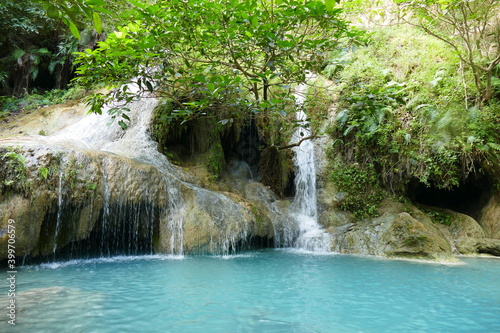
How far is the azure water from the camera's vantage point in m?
3.02

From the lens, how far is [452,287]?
4570 mm

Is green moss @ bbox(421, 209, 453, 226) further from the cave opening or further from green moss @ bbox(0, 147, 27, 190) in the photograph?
green moss @ bbox(0, 147, 27, 190)

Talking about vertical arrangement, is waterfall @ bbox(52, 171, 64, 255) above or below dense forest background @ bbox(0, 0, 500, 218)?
below

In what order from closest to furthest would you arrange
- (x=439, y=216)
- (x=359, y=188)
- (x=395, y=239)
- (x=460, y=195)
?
1. (x=395, y=239)
2. (x=439, y=216)
3. (x=359, y=188)
4. (x=460, y=195)

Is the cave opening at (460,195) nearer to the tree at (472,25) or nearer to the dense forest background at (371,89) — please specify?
the dense forest background at (371,89)

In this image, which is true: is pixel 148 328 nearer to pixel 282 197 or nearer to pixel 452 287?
pixel 452 287

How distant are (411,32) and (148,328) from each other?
12978mm

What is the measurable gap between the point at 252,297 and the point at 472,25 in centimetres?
860

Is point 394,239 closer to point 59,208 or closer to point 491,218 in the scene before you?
point 491,218

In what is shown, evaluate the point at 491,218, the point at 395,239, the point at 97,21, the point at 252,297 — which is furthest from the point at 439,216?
the point at 97,21

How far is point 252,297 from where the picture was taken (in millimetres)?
3879

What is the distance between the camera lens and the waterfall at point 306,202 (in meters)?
8.38

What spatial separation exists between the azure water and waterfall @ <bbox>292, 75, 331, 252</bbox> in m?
2.16

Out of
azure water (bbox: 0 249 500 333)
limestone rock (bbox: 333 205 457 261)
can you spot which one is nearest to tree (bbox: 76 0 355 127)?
azure water (bbox: 0 249 500 333)
